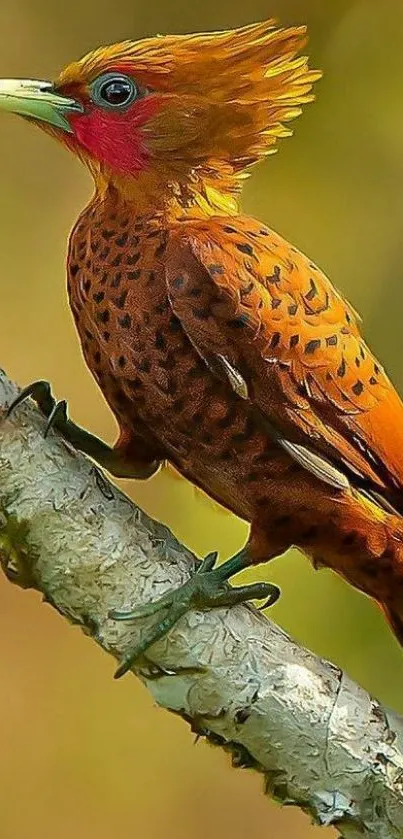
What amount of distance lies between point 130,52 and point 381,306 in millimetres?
713

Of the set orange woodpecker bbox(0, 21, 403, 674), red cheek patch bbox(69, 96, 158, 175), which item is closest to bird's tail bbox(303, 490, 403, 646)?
orange woodpecker bbox(0, 21, 403, 674)

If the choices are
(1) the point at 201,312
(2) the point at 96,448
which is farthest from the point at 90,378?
(1) the point at 201,312

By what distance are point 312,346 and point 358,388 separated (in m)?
0.04

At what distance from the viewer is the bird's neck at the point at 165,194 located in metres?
0.76

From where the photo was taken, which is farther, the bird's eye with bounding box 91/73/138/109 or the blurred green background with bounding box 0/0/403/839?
the blurred green background with bounding box 0/0/403/839

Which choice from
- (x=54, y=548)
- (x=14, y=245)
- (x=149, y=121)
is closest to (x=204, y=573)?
(x=54, y=548)

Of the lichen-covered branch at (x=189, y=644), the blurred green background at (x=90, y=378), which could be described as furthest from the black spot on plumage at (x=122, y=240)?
the blurred green background at (x=90, y=378)

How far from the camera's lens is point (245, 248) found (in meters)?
0.74

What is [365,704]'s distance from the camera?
0.80 meters

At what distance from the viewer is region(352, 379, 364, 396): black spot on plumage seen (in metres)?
0.77

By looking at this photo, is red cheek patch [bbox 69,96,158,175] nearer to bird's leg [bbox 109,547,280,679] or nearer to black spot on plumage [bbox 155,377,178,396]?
black spot on plumage [bbox 155,377,178,396]

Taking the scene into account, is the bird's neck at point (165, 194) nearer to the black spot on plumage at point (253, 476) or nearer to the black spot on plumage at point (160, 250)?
the black spot on plumage at point (160, 250)

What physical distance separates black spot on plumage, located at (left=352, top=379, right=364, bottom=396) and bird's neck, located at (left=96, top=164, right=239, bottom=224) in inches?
5.3

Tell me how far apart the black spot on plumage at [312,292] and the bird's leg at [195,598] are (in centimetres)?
16
